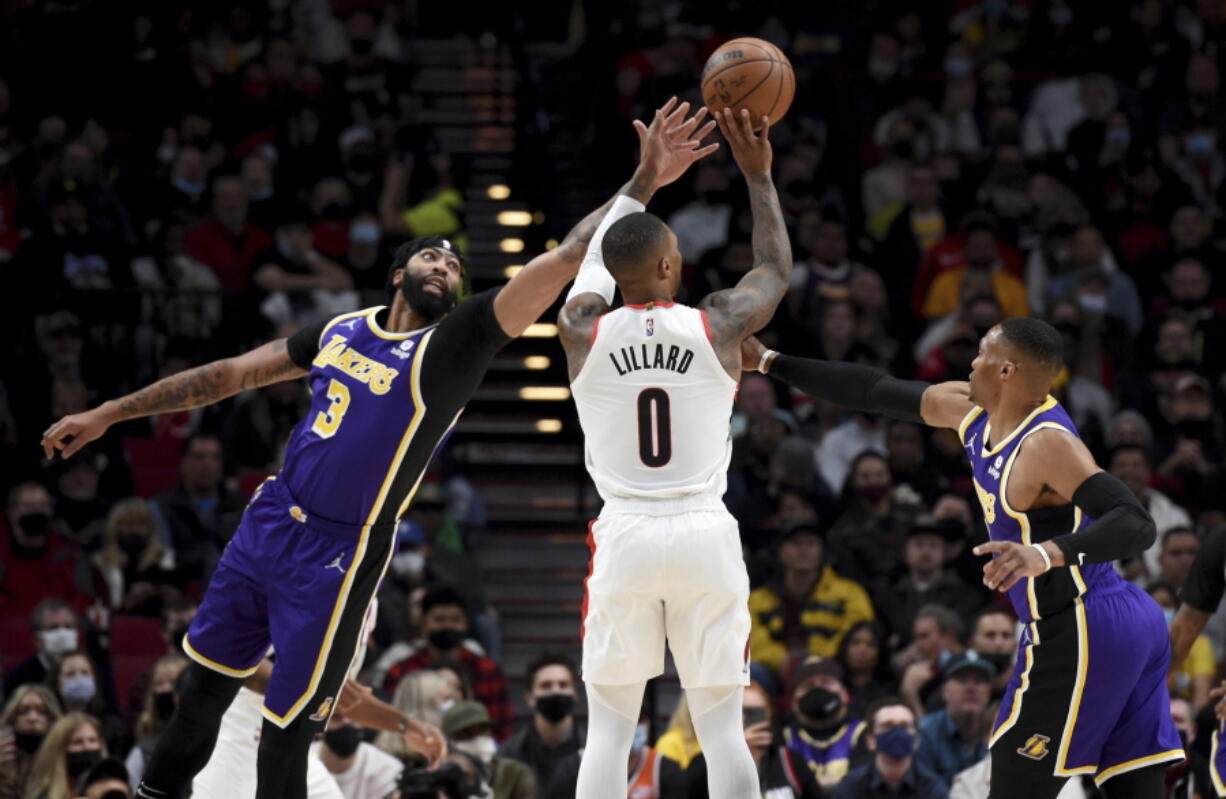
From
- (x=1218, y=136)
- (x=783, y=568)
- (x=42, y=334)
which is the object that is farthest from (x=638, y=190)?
(x=1218, y=136)

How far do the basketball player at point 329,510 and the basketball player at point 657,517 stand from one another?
368mm

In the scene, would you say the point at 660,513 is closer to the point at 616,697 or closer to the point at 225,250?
the point at 616,697

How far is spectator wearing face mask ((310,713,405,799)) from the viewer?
33.2 feet

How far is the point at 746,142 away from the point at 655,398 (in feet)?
4.12

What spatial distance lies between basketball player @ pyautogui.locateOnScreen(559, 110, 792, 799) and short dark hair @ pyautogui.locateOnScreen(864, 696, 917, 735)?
3932 mm

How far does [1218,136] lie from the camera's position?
1794 centimetres

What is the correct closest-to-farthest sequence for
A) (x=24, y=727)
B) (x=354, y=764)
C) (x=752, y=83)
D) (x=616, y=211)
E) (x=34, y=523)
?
(x=616, y=211), (x=752, y=83), (x=354, y=764), (x=24, y=727), (x=34, y=523)

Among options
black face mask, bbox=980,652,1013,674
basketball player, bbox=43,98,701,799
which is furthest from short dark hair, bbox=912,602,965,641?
basketball player, bbox=43,98,701,799

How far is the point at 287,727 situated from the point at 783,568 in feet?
19.6

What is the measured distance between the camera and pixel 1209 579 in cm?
794

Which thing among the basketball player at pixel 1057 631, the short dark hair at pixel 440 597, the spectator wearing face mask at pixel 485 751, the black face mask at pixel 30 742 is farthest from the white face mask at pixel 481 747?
the basketball player at pixel 1057 631

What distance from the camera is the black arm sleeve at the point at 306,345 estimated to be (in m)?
7.73

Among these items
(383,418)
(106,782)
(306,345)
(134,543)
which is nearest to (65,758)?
(106,782)

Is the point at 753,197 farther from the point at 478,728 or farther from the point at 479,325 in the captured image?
the point at 478,728
